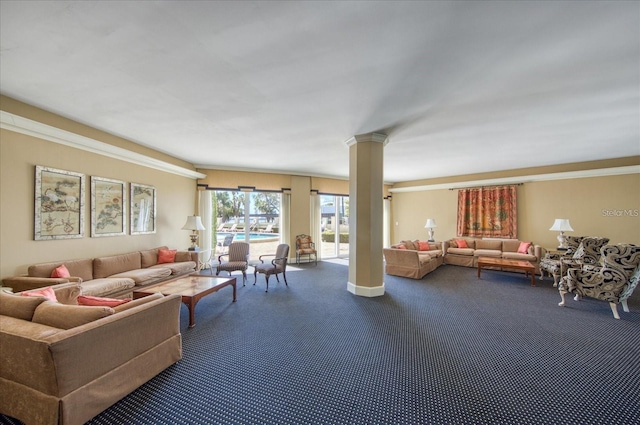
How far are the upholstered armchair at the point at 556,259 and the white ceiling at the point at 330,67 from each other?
2.21 m

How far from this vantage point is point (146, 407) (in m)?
1.90

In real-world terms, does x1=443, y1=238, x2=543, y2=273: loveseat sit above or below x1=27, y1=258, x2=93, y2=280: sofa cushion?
below

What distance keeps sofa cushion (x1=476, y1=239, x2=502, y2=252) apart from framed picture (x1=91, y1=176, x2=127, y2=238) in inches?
351

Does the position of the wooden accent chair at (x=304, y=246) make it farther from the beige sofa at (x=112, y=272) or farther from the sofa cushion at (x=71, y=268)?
the sofa cushion at (x=71, y=268)

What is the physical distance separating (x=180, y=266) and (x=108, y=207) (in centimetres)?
161

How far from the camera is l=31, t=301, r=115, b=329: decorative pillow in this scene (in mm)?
1855

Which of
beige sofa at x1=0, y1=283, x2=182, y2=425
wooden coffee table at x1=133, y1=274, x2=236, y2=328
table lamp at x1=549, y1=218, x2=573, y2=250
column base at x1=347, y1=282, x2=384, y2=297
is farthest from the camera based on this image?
table lamp at x1=549, y1=218, x2=573, y2=250

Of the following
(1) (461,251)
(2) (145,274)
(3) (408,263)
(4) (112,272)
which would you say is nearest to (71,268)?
(4) (112,272)

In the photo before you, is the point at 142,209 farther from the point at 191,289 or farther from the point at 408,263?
the point at 408,263

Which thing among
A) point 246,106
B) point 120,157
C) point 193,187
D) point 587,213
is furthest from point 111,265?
point 587,213

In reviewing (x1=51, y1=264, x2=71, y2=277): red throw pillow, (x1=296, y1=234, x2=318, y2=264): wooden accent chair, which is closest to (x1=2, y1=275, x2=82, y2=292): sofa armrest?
(x1=51, y1=264, x2=71, y2=277): red throw pillow

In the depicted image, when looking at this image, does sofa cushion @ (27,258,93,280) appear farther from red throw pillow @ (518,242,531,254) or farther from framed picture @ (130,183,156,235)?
red throw pillow @ (518,242,531,254)

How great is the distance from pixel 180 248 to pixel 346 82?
225 inches

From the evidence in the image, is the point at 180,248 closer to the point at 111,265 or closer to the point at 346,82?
the point at 111,265
